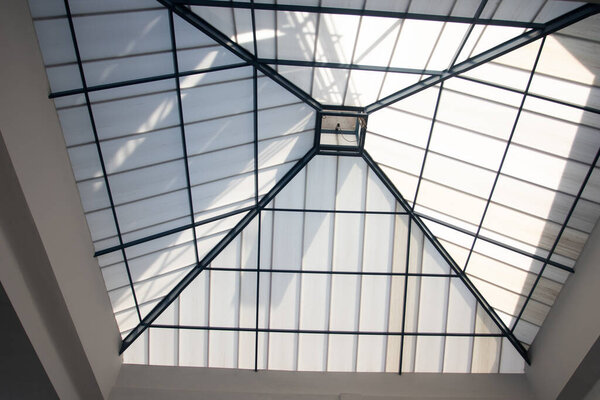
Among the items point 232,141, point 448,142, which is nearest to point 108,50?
point 232,141

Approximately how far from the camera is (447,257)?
28125mm

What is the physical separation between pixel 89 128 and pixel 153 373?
14.1 metres

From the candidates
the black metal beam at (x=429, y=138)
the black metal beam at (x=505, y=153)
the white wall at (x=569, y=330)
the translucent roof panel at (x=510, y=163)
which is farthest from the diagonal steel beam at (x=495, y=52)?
the white wall at (x=569, y=330)

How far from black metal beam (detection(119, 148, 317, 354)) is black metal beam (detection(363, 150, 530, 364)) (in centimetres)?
335

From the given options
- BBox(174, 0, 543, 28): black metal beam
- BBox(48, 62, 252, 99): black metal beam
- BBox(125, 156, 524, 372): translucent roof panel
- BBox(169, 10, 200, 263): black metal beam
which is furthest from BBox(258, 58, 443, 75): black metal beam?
BBox(125, 156, 524, 372): translucent roof panel

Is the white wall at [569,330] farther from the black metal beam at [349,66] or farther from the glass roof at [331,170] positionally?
the black metal beam at [349,66]

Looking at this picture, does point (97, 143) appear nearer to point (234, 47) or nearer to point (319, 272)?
point (234, 47)

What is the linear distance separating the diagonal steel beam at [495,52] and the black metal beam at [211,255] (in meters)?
4.54

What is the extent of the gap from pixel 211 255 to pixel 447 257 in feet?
39.0

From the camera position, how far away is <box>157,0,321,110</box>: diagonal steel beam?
19.3 metres

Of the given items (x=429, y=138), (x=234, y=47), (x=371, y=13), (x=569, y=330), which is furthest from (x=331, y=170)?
(x=569, y=330)

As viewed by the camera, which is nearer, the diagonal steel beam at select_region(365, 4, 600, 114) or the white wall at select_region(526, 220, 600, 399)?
the diagonal steel beam at select_region(365, 4, 600, 114)

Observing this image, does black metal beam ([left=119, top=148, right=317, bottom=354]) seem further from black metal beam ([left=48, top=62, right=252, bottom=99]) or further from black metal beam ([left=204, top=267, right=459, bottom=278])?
black metal beam ([left=48, top=62, right=252, bottom=99])

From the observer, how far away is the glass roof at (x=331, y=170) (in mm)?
19859
